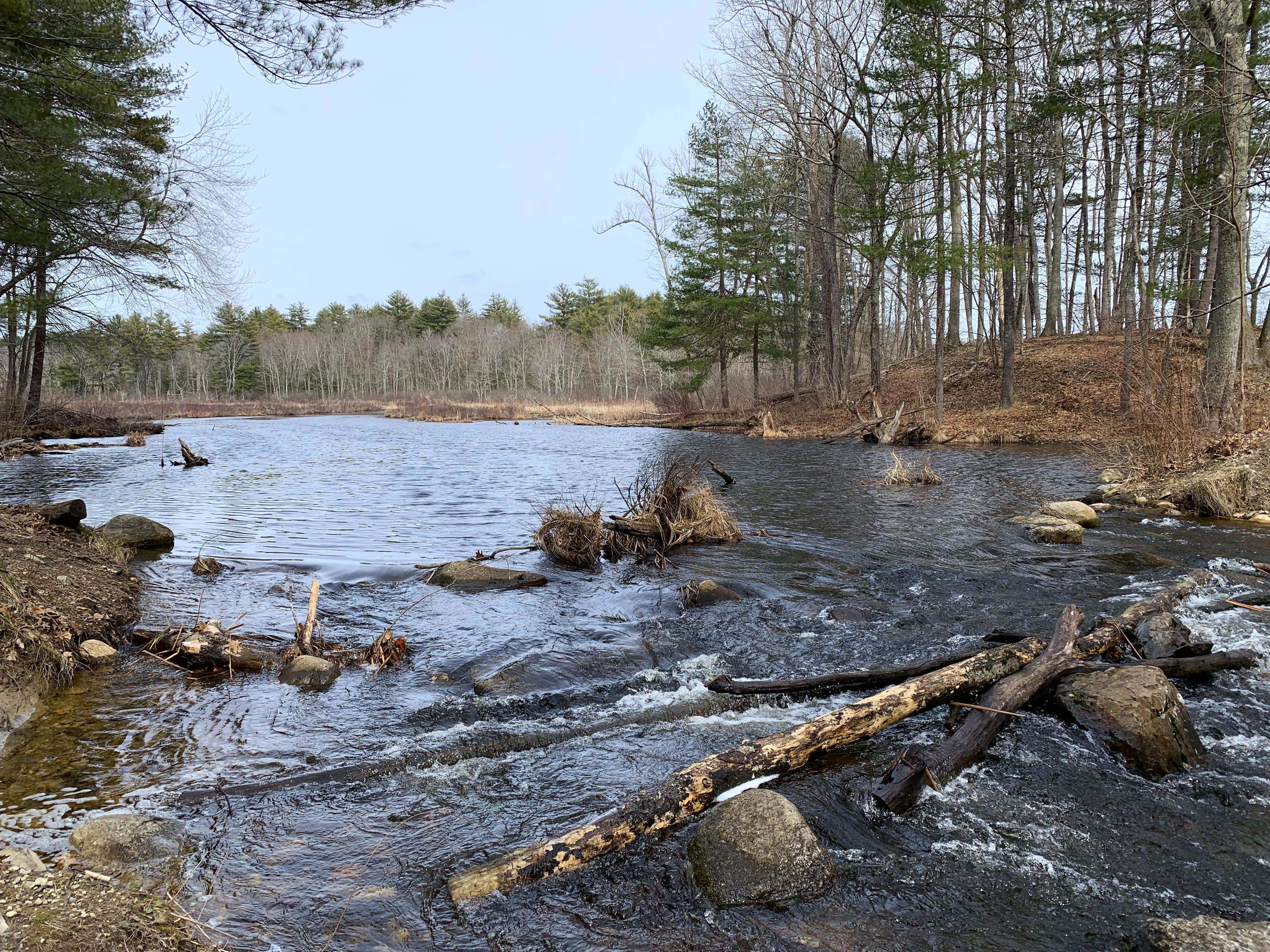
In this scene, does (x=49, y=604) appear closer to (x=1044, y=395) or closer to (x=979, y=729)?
(x=979, y=729)

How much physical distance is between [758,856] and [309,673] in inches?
143

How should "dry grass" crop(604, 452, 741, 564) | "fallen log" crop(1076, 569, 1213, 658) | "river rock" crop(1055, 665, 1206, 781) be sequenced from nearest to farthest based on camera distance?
"river rock" crop(1055, 665, 1206, 781) < "fallen log" crop(1076, 569, 1213, 658) < "dry grass" crop(604, 452, 741, 564)

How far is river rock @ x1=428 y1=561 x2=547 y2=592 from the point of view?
7.80 metres

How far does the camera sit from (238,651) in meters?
5.48

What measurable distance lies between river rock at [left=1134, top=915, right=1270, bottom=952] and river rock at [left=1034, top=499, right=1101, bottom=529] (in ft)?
25.9

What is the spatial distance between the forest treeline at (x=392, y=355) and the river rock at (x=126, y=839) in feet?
225

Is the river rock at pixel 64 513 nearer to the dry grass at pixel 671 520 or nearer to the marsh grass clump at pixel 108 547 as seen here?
the marsh grass clump at pixel 108 547

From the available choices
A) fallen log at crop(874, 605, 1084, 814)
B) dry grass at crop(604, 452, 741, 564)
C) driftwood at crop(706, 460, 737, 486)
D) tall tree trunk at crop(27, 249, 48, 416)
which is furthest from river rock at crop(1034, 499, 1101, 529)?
tall tree trunk at crop(27, 249, 48, 416)

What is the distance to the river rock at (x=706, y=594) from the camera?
23.3 ft

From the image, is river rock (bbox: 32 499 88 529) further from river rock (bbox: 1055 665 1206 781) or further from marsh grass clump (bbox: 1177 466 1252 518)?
marsh grass clump (bbox: 1177 466 1252 518)

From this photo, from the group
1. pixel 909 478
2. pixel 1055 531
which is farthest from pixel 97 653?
pixel 909 478

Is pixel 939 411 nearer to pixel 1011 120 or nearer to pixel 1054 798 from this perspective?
pixel 1011 120

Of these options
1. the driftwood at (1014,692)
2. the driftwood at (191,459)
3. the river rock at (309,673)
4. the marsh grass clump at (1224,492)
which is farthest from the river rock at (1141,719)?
the driftwood at (191,459)

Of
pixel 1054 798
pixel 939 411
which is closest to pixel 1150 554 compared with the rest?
pixel 1054 798
